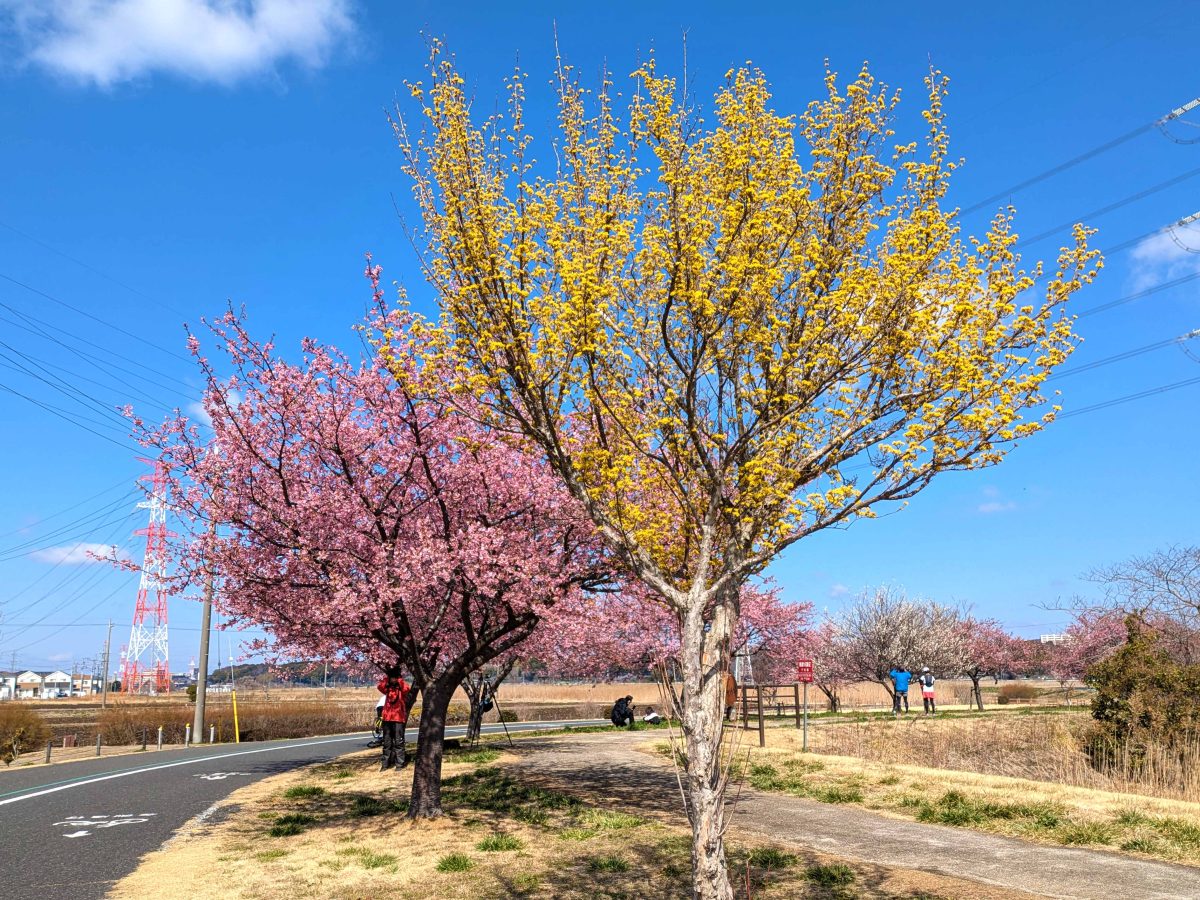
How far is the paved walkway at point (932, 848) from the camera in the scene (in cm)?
862

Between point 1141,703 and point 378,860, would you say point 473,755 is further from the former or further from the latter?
point 1141,703

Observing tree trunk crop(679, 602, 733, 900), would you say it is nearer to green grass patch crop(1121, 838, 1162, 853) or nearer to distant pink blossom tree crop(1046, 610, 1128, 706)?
green grass patch crop(1121, 838, 1162, 853)

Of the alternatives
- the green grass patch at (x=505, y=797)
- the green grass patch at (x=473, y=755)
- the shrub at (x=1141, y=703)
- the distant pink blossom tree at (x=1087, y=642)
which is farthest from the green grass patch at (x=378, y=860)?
the distant pink blossom tree at (x=1087, y=642)

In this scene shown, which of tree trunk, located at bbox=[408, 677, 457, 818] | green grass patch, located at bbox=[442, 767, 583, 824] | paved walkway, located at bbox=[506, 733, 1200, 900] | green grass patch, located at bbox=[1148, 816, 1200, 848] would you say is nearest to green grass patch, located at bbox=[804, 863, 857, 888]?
paved walkway, located at bbox=[506, 733, 1200, 900]

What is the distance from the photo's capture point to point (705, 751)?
6676mm

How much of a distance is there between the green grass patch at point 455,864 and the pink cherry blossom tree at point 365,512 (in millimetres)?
3012

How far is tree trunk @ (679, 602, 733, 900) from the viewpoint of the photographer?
6.50 metres

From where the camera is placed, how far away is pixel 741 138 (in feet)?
26.2

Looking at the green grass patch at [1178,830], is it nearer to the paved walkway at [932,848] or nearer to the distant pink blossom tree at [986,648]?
the paved walkway at [932,848]

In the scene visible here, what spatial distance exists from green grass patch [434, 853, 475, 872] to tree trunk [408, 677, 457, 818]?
9.55ft

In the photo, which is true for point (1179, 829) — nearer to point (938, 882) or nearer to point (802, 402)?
point (938, 882)

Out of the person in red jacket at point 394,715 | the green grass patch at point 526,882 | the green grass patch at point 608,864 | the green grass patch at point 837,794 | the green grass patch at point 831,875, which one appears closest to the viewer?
the green grass patch at point 831,875

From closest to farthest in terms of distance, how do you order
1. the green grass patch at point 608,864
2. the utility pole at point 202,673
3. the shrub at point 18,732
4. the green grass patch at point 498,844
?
1. the green grass patch at point 608,864
2. the green grass patch at point 498,844
3. the shrub at point 18,732
4. the utility pole at point 202,673

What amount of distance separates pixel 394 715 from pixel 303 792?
3117mm
